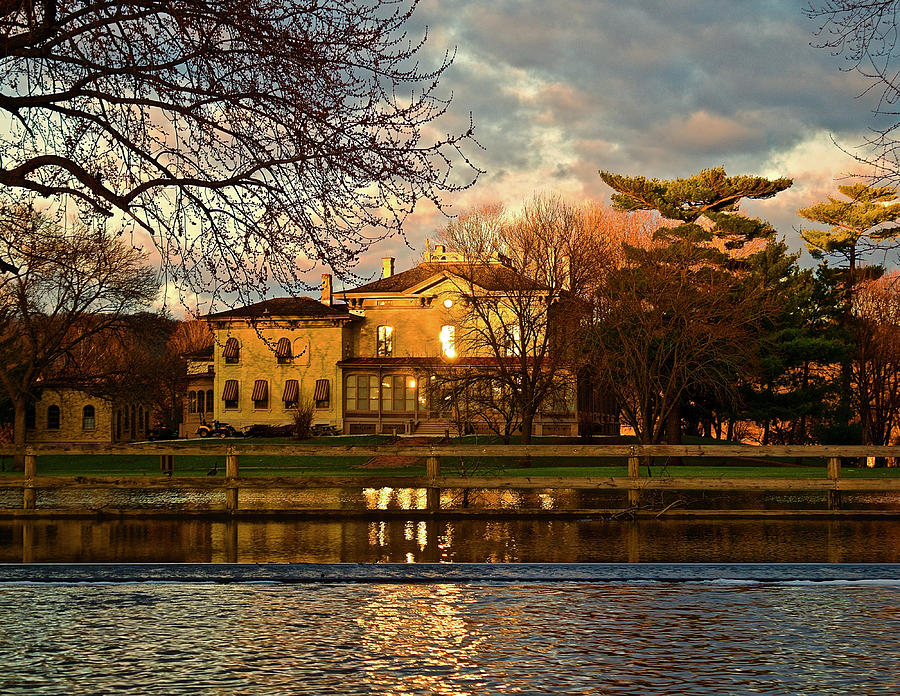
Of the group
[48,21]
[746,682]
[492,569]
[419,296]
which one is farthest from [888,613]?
[419,296]

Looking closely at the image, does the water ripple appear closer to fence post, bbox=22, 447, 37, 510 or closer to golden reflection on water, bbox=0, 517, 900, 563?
golden reflection on water, bbox=0, 517, 900, 563

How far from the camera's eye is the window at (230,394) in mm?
68188

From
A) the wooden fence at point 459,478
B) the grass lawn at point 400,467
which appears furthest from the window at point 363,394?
the wooden fence at point 459,478

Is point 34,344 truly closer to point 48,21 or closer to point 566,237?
point 566,237

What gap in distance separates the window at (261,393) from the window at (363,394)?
543 cm

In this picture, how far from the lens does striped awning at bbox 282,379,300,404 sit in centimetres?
6700

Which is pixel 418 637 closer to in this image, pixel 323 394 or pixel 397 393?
pixel 397 393

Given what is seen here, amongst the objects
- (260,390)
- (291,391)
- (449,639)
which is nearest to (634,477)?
(449,639)

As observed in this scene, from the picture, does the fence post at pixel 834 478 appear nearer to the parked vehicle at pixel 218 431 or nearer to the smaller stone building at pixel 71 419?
the parked vehicle at pixel 218 431

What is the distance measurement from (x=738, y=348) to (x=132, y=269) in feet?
98.5

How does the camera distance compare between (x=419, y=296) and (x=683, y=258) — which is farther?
(x=419, y=296)

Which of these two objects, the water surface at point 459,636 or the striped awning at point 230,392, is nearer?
the water surface at point 459,636

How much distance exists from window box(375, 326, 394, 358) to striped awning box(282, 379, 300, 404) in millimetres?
Result: 5649

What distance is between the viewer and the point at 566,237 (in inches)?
1866
